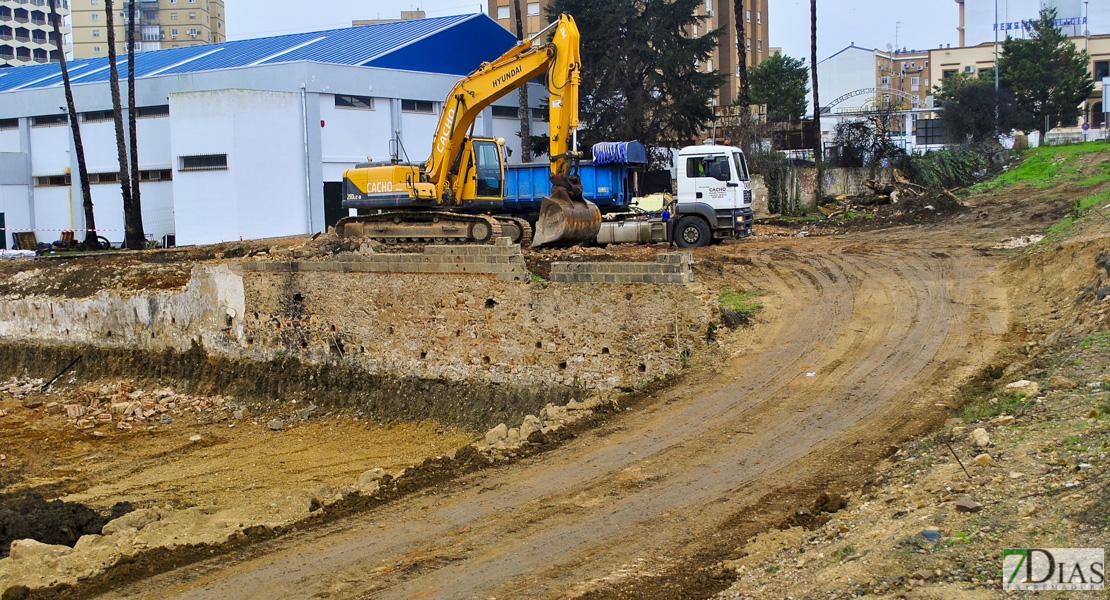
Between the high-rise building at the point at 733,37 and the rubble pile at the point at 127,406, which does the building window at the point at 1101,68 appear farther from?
the rubble pile at the point at 127,406

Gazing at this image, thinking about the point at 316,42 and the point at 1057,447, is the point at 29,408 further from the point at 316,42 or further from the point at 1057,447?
the point at 316,42

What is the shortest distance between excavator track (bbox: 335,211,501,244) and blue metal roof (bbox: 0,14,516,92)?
16.2 meters

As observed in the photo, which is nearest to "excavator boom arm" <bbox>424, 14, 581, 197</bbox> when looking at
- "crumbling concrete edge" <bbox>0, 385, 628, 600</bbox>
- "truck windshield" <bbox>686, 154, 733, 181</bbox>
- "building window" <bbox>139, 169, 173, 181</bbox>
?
"truck windshield" <bbox>686, 154, 733, 181</bbox>

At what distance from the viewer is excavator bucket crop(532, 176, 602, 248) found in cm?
1688

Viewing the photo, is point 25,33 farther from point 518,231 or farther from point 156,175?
point 518,231

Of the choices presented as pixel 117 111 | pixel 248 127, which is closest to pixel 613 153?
pixel 248 127

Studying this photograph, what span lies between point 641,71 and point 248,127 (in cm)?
1562

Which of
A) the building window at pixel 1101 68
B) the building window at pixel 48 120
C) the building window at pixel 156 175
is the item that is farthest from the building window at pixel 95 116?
the building window at pixel 1101 68

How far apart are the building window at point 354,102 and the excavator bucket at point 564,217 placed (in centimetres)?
1855

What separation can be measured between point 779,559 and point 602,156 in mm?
18671

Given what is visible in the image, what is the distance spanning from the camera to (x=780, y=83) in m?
54.9

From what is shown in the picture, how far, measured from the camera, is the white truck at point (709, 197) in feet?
72.5

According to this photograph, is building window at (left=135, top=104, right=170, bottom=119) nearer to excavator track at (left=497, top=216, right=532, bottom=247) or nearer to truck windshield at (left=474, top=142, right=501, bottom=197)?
truck windshield at (left=474, top=142, right=501, bottom=197)

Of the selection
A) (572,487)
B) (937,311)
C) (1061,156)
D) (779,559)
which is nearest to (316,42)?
(1061,156)
